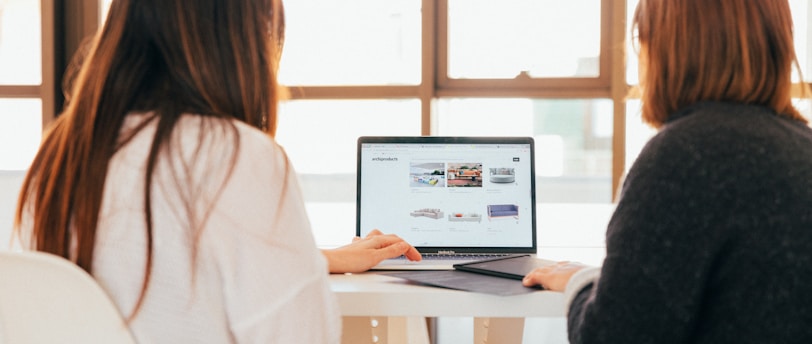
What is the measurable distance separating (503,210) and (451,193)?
124 mm

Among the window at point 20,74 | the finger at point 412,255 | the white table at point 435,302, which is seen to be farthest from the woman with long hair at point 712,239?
the window at point 20,74

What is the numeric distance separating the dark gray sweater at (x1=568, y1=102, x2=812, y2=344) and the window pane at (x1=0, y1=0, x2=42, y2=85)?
253cm

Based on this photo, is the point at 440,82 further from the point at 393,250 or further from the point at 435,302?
the point at 435,302

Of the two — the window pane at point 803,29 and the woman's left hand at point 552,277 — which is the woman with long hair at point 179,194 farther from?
the window pane at point 803,29

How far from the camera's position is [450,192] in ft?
5.92

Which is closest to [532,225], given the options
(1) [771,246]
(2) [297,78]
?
(1) [771,246]

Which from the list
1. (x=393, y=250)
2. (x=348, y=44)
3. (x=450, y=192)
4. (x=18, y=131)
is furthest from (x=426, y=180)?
(x=18, y=131)

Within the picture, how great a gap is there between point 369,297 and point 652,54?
580 millimetres

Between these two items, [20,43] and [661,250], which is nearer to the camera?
[661,250]

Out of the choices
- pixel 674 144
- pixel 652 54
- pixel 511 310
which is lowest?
pixel 511 310

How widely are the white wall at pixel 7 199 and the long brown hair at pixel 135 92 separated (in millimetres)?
2025

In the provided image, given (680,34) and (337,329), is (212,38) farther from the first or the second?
(680,34)

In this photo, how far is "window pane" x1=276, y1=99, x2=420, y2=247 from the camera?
9.23ft

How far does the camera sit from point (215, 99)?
0.98 metres
